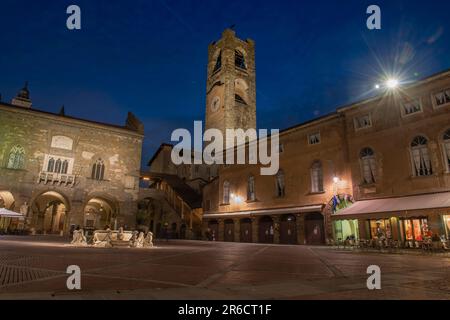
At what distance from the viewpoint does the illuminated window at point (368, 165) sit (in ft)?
68.2

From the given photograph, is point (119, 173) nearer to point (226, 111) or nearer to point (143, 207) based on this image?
point (143, 207)

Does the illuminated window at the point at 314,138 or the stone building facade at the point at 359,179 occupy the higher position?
the illuminated window at the point at 314,138

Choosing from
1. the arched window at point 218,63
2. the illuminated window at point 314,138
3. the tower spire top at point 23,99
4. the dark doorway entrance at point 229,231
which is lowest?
the dark doorway entrance at point 229,231

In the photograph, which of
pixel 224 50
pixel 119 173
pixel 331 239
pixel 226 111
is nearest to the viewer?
pixel 331 239

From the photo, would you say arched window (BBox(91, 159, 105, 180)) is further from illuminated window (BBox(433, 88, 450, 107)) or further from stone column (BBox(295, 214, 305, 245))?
illuminated window (BBox(433, 88, 450, 107))

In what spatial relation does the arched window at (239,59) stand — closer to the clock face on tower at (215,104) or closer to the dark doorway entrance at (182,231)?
the clock face on tower at (215,104)

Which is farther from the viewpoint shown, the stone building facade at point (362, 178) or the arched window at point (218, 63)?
the arched window at point (218, 63)

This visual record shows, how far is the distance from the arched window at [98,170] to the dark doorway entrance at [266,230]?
62.0 ft

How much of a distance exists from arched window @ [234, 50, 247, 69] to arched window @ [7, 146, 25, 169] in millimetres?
36246

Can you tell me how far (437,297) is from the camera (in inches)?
162

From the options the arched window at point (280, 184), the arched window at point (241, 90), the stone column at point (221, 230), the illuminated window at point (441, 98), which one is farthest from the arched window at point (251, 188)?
the arched window at point (241, 90)

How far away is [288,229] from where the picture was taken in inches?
1016

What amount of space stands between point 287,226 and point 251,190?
5810 mm
